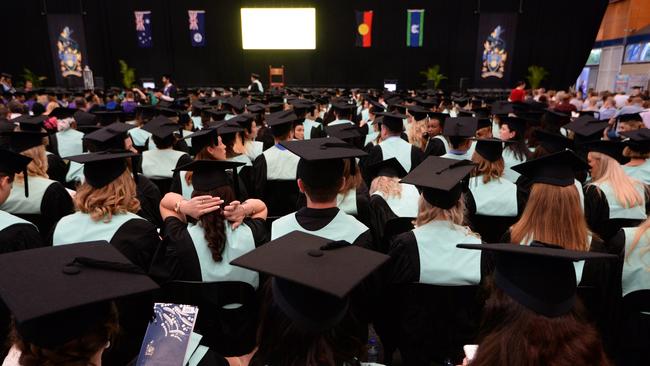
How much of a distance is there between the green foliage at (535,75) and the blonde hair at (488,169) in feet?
60.8

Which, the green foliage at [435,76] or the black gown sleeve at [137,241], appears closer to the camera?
the black gown sleeve at [137,241]

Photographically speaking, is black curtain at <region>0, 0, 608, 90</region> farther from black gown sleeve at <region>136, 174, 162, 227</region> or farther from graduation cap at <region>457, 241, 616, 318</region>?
graduation cap at <region>457, 241, 616, 318</region>

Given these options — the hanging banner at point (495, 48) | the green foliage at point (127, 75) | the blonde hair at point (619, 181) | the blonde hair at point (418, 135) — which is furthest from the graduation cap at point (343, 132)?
the green foliage at point (127, 75)

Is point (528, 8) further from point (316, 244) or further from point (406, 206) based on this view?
point (316, 244)

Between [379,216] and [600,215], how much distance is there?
5.72 feet

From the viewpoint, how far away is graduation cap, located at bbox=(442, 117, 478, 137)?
4.37m

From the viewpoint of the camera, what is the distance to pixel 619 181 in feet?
11.0

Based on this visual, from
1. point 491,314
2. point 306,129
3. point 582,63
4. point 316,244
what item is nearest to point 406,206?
point 316,244

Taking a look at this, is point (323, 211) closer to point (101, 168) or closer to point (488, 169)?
point (101, 168)

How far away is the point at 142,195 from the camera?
3.56 m

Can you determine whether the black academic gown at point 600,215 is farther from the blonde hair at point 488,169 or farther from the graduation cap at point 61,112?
the graduation cap at point 61,112

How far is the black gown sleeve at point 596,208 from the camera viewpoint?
333 centimetres

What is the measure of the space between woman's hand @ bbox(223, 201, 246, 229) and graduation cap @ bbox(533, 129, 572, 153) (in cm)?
351

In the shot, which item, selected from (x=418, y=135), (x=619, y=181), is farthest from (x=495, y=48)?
(x=619, y=181)
